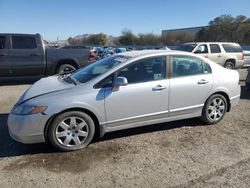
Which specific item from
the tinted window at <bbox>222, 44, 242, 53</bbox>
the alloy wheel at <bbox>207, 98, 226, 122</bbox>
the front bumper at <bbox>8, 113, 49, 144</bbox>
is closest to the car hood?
the front bumper at <bbox>8, 113, 49, 144</bbox>

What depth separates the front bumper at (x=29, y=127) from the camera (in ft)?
13.6

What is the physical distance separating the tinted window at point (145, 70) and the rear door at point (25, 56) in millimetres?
6499

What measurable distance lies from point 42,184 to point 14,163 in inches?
31.7

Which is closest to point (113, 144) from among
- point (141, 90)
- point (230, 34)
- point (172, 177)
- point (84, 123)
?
point (84, 123)

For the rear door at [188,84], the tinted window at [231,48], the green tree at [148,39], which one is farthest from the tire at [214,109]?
the green tree at [148,39]

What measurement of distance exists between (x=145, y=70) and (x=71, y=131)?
5.36ft

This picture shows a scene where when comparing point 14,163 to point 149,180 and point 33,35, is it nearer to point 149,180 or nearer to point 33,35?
point 149,180

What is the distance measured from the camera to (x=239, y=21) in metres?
62.5

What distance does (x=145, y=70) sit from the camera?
4.89 meters

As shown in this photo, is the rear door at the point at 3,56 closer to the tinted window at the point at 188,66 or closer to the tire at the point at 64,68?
the tire at the point at 64,68

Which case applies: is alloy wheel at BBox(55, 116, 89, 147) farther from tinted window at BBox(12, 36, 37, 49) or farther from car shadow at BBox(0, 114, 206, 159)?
tinted window at BBox(12, 36, 37, 49)

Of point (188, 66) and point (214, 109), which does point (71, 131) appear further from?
point (214, 109)

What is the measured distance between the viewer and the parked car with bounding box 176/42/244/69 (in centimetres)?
1457

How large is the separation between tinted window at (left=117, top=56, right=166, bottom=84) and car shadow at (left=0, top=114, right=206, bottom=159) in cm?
105
